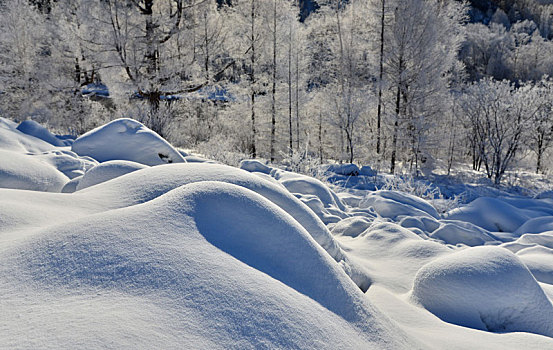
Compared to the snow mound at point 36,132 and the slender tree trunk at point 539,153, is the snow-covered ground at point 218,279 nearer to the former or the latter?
the snow mound at point 36,132

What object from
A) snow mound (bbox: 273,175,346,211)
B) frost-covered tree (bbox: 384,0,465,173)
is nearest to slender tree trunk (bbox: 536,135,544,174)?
frost-covered tree (bbox: 384,0,465,173)

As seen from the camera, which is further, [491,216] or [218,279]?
[491,216]

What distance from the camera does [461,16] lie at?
1468cm

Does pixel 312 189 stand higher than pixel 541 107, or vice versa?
pixel 541 107

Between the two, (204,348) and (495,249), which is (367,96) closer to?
(495,249)

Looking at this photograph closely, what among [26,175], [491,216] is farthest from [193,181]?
[491,216]

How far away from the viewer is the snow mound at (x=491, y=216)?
4.16 m

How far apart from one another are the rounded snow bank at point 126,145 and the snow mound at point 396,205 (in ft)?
8.42

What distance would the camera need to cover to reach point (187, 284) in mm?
986

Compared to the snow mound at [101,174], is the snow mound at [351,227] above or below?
below

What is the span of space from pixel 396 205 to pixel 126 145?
11.6ft

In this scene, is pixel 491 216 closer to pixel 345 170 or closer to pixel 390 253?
pixel 390 253

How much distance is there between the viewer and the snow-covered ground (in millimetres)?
865

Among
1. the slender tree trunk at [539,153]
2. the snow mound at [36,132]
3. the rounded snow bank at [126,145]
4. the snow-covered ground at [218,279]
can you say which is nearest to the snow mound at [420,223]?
the snow-covered ground at [218,279]
